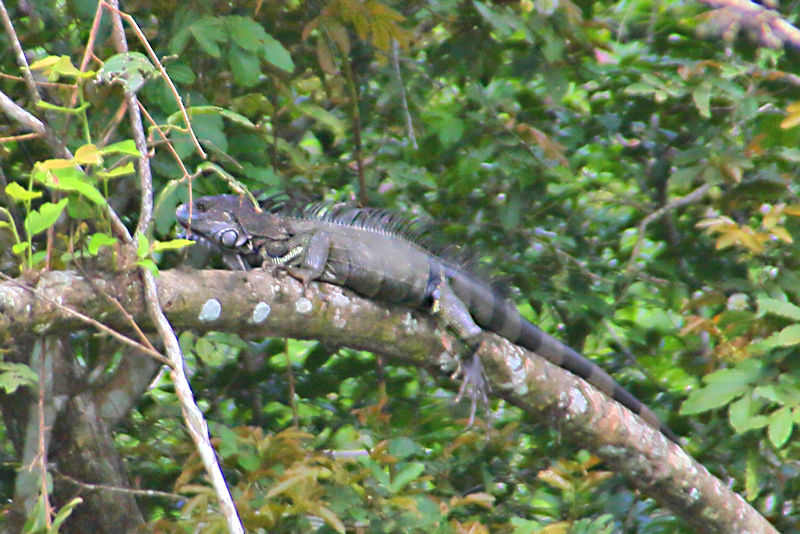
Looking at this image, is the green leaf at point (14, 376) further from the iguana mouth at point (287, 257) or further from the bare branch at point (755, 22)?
the bare branch at point (755, 22)

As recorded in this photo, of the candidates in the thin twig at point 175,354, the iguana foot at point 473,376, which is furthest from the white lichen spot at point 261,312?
the iguana foot at point 473,376

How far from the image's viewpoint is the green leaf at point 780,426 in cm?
315

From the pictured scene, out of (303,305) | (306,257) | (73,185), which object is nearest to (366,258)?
(306,257)

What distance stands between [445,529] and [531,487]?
1119 mm

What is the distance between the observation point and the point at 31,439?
325 centimetres

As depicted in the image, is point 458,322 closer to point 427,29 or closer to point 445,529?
point 445,529

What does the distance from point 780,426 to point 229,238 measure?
2053 millimetres

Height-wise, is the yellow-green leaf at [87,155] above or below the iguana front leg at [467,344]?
above

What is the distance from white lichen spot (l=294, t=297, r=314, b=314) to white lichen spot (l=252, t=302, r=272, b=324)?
0.36ft

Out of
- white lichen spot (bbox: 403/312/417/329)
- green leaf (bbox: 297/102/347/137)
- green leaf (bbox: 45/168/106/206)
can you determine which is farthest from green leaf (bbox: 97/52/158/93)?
green leaf (bbox: 297/102/347/137)

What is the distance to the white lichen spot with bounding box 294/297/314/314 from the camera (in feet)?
9.62

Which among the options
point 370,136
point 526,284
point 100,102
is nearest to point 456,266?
point 526,284

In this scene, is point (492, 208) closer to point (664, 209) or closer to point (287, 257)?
point (664, 209)

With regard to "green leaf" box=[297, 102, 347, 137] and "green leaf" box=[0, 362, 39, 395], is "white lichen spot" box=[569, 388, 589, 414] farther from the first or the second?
"green leaf" box=[0, 362, 39, 395]
